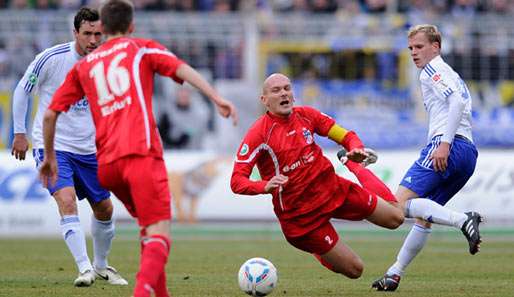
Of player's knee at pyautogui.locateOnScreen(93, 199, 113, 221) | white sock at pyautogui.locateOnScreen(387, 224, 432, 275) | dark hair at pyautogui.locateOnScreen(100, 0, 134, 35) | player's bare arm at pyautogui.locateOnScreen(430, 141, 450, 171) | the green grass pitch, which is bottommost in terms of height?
the green grass pitch

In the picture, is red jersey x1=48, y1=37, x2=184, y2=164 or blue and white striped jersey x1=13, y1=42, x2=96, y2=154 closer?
red jersey x1=48, y1=37, x2=184, y2=164

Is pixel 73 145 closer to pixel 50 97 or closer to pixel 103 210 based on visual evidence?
pixel 50 97

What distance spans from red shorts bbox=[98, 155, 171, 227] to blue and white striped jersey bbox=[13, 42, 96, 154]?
Result: 349 cm

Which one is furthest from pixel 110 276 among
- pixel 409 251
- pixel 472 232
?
pixel 472 232

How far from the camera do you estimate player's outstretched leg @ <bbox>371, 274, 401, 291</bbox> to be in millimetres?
10867

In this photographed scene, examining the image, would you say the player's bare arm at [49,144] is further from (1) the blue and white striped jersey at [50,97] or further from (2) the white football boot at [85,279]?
(1) the blue and white striped jersey at [50,97]

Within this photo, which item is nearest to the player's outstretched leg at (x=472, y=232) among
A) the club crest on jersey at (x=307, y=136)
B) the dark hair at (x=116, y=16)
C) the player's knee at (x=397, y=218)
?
the player's knee at (x=397, y=218)

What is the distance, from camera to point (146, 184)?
26.0ft

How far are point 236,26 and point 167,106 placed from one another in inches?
94.3

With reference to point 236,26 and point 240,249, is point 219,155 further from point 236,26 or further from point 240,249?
point 240,249

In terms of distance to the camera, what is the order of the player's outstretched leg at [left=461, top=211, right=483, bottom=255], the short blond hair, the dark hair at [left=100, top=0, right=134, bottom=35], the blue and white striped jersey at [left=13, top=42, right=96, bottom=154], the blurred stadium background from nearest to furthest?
the dark hair at [left=100, top=0, right=134, bottom=35]
the player's outstretched leg at [left=461, top=211, right=483, bottom=255]
the short blond hair
the blue and white striped jersey at [left=13, top=42, right=96, bottom=154]
the blurred stadium background

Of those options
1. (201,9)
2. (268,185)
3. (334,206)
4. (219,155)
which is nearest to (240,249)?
(219,155)

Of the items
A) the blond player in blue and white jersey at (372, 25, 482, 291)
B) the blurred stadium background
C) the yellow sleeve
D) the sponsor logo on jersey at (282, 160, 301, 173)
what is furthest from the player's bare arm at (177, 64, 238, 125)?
the blurred stadium background

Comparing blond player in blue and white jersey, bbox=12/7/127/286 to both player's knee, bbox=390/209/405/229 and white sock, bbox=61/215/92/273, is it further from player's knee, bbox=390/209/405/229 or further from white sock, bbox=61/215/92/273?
player's knee, bbox=390/209/405/229
